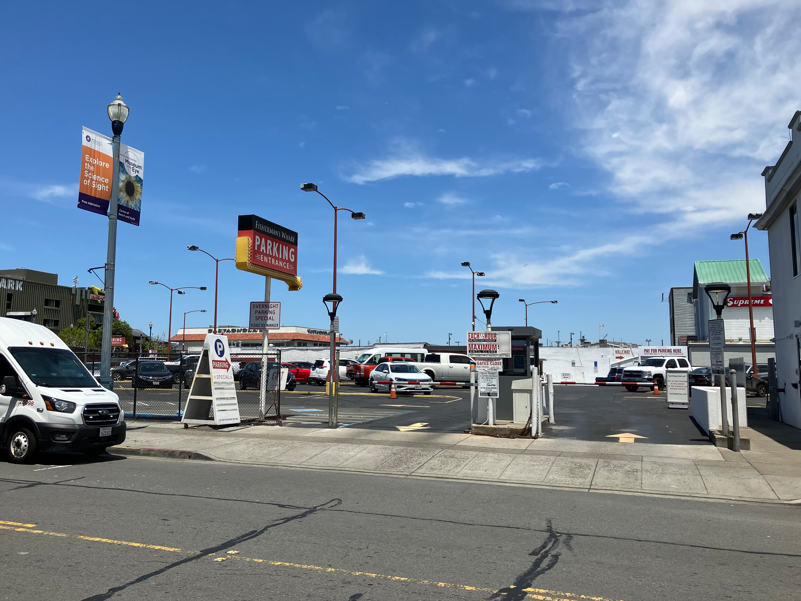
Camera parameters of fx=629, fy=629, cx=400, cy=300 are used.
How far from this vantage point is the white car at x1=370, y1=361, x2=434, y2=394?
1187 inches

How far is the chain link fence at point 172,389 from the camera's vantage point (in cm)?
1694

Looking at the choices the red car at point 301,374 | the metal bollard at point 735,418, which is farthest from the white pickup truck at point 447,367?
the metal bollard at point 735,418

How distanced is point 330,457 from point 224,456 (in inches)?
83.1

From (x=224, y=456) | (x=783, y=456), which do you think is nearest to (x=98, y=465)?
(x=224, y=456)

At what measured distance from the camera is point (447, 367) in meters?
37.3

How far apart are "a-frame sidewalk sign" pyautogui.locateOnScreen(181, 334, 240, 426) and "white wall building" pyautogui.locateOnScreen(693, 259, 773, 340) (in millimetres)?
46012

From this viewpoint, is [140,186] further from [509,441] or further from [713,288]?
[713,288]

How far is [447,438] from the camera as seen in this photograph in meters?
13.8

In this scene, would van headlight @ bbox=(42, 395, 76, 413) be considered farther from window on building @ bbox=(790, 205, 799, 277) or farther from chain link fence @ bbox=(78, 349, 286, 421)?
window on building @ bbox=(790, 205, 799, 277)

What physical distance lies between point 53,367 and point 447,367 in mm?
27394

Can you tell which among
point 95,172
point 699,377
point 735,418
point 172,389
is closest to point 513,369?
point 735,418

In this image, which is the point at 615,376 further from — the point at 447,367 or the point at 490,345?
the point at 490,345

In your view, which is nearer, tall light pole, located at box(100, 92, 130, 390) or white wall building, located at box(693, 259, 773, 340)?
tall light pole, located at box(100, 92, 130, 390)

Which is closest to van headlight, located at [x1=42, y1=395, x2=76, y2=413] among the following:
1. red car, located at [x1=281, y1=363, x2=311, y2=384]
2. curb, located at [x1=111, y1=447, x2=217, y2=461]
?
curb, located at [x1=111, y1=447, x2=217, y2=461]
